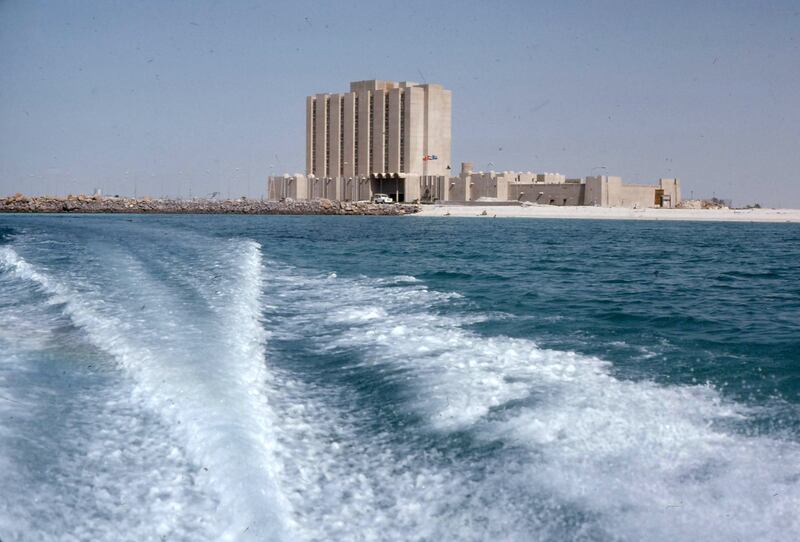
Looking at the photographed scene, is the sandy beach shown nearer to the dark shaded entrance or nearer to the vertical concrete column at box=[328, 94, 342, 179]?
the dark shaded entrance

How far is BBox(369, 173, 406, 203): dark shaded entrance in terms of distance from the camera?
11944 centimetres

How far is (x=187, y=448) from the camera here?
5473mm

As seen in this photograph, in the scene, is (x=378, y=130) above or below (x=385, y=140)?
above

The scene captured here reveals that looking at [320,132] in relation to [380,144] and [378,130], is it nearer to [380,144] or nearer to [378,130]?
[378,130]

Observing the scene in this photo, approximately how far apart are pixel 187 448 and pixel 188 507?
97 cm

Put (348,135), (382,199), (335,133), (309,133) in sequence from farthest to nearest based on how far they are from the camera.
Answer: (309,133), (335,133), (348,135), (382,199)

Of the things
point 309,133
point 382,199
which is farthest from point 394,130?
Result: point 309,133

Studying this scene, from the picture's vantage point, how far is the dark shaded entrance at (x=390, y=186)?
119 metres

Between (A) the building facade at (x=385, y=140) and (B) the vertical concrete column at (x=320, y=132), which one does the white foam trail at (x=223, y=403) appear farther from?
(B) the vertical concrete column at (x=320, y=132)

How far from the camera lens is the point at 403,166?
398 ft

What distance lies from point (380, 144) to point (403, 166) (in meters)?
5.73

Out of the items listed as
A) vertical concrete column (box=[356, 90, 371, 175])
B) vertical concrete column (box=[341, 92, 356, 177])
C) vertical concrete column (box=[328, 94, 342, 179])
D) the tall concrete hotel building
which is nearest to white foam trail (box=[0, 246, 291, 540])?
the tall concrete hotel building

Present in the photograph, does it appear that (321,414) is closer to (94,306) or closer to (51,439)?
(51,439)

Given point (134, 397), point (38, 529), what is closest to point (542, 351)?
point (134, 397)
